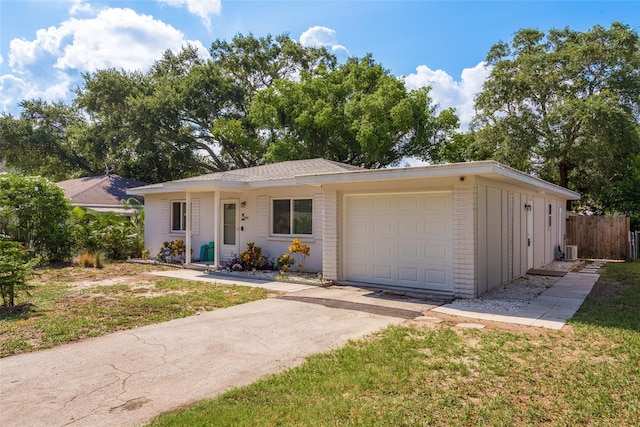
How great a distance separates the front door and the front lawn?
8.89ft

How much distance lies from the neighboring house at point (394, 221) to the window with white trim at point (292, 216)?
29mm

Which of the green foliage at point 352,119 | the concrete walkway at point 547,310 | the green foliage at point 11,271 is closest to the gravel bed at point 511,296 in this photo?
the concrete walkway at point 547,310

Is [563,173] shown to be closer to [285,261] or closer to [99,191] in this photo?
[285,261]

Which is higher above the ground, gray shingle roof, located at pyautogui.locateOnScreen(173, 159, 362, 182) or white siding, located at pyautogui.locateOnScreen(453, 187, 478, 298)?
gray shingle roof, located at pyautogui.locateOnScreen(173, 159, 362, 182)

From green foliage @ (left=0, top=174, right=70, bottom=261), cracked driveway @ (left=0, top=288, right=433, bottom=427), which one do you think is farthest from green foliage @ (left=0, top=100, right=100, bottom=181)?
cracked driveway @ (left=0, top=288, right=433, bottom=427)

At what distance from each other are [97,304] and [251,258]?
200 inches

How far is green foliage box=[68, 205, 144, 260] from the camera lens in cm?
1475

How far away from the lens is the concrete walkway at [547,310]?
21.7 feet

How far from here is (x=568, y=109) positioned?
21016mm

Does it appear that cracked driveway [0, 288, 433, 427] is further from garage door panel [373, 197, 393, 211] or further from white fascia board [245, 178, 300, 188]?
white fascia board [245, 178, 300, 188]

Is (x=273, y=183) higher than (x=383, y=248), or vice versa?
(x=273, y=183)

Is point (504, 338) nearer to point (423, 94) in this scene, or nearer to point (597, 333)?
point (597, 333)

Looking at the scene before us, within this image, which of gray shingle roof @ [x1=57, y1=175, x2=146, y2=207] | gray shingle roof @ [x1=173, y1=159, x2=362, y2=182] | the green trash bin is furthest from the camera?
gray shingle roof @ [x1=57, y1=175, x2=146, y2=207]

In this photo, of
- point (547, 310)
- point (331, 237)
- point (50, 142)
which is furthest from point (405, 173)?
point (50, 142)
